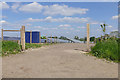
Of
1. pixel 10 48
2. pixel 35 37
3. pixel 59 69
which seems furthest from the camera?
pixel 35 37

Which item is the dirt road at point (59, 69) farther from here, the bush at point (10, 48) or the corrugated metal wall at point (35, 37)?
the corrugated metal wall at point (35, 37)

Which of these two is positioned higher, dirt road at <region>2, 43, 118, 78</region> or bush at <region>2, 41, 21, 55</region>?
bush at <region>2, 41, 21, 55</region>

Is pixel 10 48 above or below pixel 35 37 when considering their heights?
below

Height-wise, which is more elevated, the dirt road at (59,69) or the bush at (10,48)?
the bush at (10,48)

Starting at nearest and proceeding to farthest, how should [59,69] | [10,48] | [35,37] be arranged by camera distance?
[59,69] < [10,48] < [35,37]

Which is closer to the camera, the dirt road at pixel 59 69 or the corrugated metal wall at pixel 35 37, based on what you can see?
the dirt road at pixel 59 69

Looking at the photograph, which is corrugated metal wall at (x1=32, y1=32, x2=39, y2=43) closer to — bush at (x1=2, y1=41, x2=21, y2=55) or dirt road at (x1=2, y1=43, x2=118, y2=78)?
bush at (x1=2, y1=41, x2=21, y2=55)

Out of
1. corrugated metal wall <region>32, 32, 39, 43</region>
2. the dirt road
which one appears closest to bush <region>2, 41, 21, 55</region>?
the dirt road

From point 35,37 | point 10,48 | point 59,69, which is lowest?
point 59,69

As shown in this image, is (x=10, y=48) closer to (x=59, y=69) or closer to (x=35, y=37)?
(x=59, y=69)

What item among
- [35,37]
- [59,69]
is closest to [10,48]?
[59,69]

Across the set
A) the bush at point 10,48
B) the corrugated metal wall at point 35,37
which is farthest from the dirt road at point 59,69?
the corrugated metal wall at point 35,37

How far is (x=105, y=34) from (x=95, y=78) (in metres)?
7.01

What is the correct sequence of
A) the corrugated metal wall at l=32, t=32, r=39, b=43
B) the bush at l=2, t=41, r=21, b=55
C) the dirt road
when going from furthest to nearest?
the corrugated metal wall at l=32, t=32, r=39, b=43 → the bush at l=2, t=41, r=21, b=55 → the dirt road
